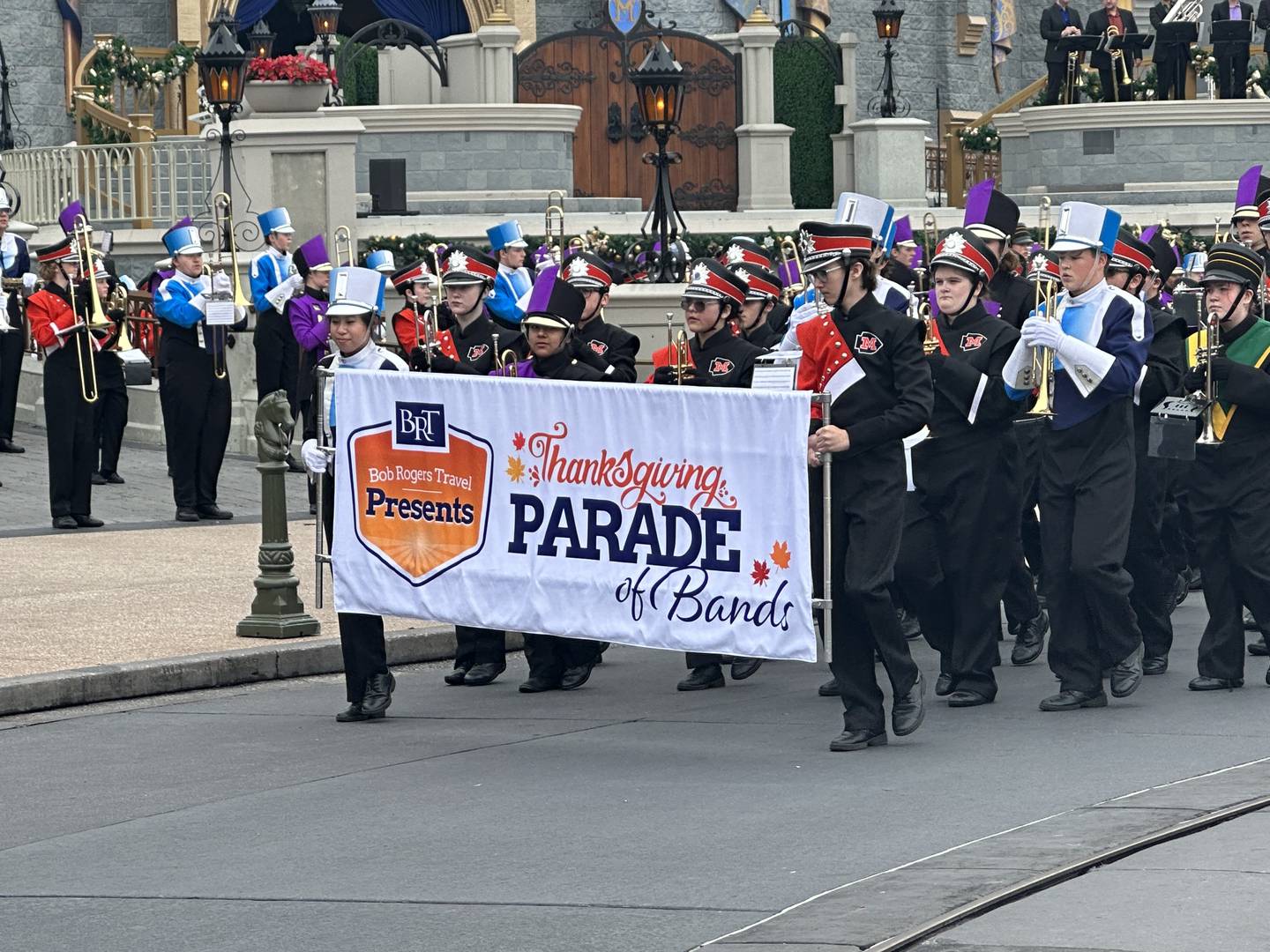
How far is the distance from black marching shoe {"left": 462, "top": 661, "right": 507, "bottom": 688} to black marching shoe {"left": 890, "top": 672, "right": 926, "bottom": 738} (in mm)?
2549

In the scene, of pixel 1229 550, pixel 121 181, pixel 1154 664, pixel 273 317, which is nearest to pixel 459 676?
pixel 1154 664

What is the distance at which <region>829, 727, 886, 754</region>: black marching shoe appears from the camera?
390 inches

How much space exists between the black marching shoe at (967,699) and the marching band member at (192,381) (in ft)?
28.3

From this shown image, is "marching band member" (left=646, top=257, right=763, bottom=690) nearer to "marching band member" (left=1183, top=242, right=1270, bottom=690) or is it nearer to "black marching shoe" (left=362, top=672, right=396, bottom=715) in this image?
"black marching shoe" (left=362, top=672, right=396, bottom=715)

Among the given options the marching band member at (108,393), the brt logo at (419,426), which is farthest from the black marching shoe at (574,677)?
the marching band member at (108,393)

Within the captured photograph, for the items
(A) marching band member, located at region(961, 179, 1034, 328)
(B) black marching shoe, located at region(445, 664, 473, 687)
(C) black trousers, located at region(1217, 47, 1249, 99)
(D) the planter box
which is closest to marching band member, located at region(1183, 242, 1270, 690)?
(A) marching band member, located at region(961, 179, 1034, 328)

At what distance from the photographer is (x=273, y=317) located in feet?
67.2

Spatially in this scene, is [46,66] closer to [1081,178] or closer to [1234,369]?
[1081,178]

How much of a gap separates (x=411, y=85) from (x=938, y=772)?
28.8 meters

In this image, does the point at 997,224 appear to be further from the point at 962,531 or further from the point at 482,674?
the point at 482,674

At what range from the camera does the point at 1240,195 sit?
15930 millimetres

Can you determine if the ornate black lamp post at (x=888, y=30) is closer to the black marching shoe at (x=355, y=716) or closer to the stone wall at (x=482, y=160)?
the stone wall at (x=482, y=160)

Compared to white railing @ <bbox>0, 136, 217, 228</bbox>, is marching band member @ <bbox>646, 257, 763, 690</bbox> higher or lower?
lower

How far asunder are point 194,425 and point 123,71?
59.7 ft
